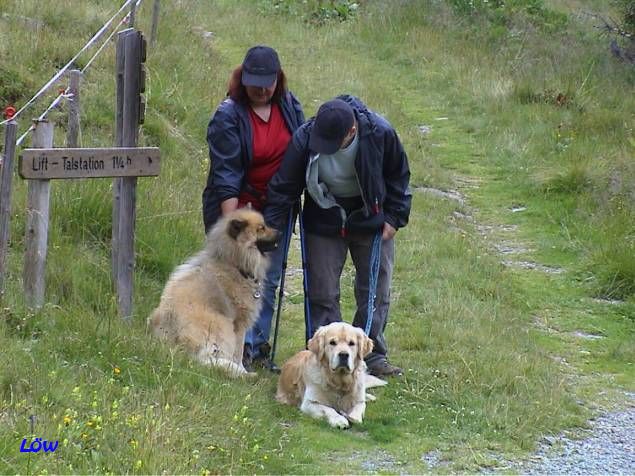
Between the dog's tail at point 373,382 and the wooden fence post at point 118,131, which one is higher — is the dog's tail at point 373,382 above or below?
below

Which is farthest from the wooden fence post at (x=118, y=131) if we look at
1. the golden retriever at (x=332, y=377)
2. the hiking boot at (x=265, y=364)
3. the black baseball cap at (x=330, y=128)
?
the golden retriever at (x=332, y=377)

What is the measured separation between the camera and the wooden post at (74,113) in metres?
9.63

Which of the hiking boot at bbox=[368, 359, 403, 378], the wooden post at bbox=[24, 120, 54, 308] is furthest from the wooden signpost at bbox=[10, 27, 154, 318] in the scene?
the hiking boot at bbox=[368, 359, 403, 378]

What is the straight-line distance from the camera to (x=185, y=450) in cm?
545

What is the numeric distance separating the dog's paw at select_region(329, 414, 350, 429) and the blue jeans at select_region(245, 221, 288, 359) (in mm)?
1301

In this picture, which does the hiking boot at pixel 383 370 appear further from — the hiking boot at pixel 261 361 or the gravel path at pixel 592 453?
the gravel path at pixel 592 453

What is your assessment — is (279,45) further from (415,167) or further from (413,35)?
(415,167)

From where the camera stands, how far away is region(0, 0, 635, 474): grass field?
19.2ft

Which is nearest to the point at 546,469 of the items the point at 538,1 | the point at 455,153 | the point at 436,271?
the point at 436,271

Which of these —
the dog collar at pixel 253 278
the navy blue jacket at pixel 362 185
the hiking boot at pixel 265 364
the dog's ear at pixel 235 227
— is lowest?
the hiking boot at pixel 265 364

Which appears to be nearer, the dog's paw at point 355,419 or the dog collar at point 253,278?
the dog's paw at point 355,419

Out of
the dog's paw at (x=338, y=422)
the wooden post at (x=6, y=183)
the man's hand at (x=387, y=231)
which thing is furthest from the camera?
the man's hand at (x=387, y=231)

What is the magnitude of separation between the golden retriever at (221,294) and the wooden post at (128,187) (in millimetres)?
282

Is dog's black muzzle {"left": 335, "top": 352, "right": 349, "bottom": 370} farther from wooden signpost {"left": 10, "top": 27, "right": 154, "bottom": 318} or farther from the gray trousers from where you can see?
wooden signpost {"left": 10, "top": 27, "right": 154, "bottom": 318}
